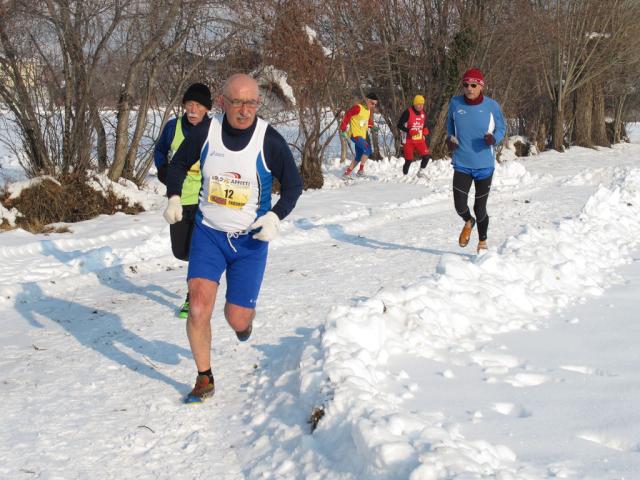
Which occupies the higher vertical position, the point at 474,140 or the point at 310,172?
the point at 474,140

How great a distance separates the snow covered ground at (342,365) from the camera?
3.36m

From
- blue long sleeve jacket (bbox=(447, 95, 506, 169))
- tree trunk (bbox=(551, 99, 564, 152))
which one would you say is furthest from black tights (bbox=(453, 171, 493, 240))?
tree trunk (bbox=(551, 99, 564, 152))

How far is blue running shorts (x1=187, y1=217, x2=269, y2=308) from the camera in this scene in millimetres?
4309

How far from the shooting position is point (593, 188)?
13.7 meters

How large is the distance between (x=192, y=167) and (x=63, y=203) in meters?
5.64

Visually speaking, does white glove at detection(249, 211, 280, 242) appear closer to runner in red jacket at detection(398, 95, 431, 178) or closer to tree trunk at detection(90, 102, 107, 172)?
tree trunk at detection(90, 102, 107, 172)

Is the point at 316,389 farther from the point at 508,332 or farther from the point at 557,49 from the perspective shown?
the point at 557,49

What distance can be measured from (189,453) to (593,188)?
11.7 metres

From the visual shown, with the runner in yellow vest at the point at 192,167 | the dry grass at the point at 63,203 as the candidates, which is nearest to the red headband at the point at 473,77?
the runner in yellow vest at the point at 192,167

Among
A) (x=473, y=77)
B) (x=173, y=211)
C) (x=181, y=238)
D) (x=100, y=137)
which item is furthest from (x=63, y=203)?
(x=173, y=211)

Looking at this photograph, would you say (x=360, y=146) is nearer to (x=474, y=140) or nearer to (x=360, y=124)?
(x=360, y=124)

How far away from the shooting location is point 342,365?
4062 mm

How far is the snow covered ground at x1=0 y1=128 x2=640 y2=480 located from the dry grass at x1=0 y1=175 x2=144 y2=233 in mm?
1928

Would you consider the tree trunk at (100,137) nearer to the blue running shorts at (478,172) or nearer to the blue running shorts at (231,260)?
the blue running shorts at (478,172)
